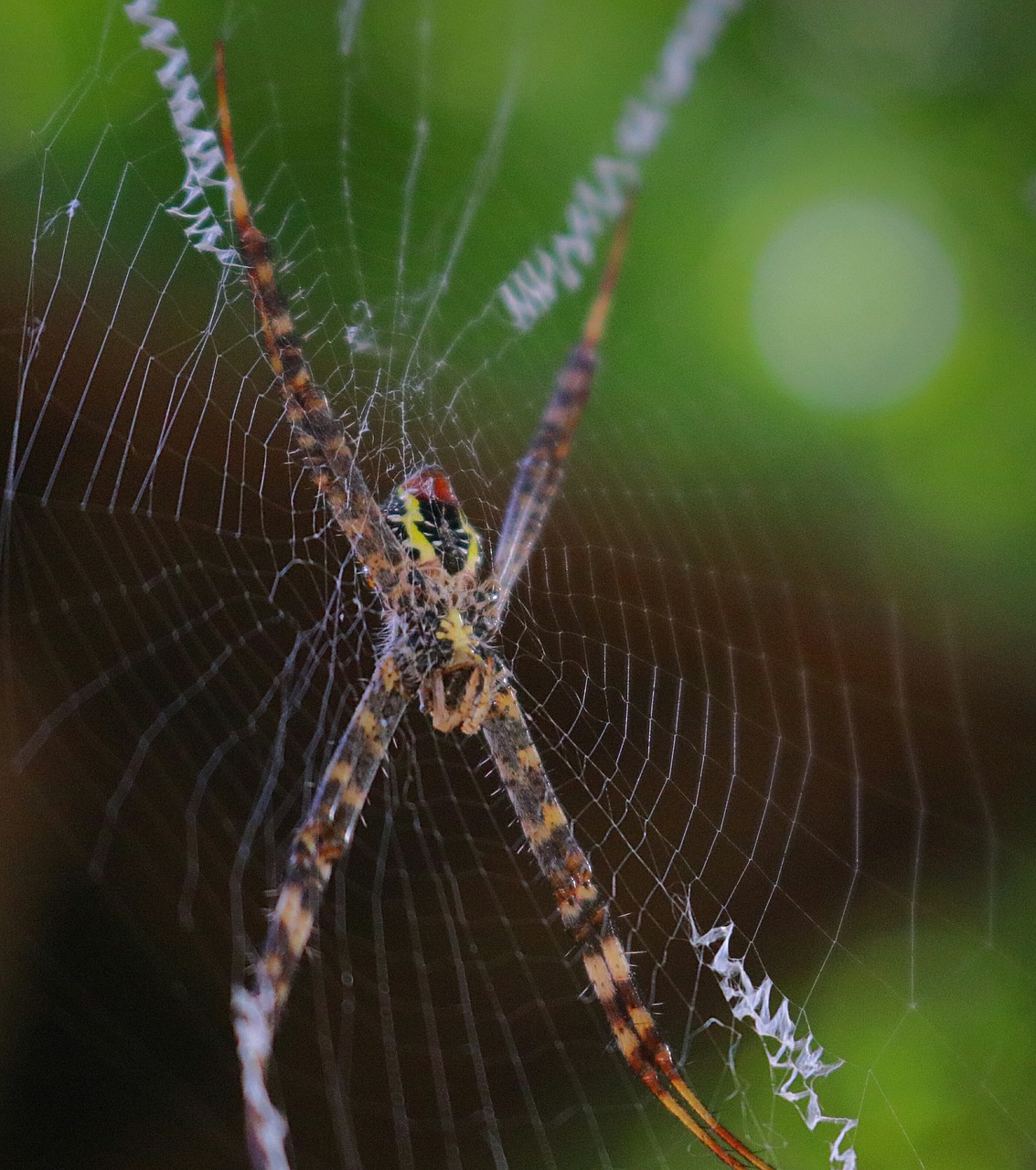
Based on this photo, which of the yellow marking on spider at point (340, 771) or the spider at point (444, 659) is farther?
the yellow marking on spider at point (340, 771)

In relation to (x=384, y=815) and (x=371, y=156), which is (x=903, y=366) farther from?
(x=384, y=815)

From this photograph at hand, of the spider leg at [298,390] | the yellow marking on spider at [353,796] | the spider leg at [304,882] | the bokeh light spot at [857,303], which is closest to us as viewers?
the spider leg at [304,882]

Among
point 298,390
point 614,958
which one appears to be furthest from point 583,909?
point 298,390

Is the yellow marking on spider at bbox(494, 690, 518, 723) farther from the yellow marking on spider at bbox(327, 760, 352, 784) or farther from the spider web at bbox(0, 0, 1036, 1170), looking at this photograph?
the yellow marking on spider at bbox(327, 760, 352, 784)

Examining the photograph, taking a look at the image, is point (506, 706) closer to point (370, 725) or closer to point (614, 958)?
point (370, 725)

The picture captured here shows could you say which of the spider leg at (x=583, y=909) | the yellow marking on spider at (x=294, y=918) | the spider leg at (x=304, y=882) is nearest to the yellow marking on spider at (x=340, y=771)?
the spider leg at (x=304, y=882)

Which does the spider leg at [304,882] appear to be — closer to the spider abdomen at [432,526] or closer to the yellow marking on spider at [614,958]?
the spider abdomen at [432,526]

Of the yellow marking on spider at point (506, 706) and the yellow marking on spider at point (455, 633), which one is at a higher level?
the yellow marking on spider at point (455, 633)

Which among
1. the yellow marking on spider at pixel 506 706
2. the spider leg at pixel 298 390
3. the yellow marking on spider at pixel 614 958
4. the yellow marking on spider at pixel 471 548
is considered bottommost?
the yellow marking on spider at pixel 614 958
